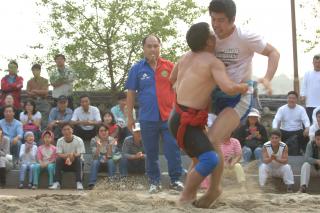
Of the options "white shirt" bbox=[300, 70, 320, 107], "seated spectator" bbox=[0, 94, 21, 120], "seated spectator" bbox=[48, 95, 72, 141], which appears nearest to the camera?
"white shirt" bbox=[300, 70, 320, 107]

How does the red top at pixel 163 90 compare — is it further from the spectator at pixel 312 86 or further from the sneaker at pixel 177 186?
the spectator at pixel 312 86

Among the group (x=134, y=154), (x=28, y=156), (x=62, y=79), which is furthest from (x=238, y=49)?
(x=62, y=79)

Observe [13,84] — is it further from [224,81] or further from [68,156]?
[224,81]

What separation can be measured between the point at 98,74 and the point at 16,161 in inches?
136

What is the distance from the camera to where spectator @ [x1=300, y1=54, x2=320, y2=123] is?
12.2 m

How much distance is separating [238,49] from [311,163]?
15.5ft

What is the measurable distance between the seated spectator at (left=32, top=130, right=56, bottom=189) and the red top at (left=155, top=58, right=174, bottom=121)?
10.0 ft

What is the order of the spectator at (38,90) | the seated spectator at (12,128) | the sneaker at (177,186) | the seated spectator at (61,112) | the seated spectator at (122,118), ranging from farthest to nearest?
1. the spectator at (38,90)
2. the seated spectator at (61,112)
3. the seated spectator at (122,118)
4. the seated spectator at (12,128)
5. the sneaker at (177,186)

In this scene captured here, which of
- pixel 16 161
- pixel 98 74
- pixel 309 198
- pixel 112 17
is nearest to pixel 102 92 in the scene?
pixel 98 74

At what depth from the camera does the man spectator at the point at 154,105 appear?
857 cm

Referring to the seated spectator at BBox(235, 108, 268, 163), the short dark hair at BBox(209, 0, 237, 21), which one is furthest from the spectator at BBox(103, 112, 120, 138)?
the short dark hair at BBox(209, 0, 237, 21)

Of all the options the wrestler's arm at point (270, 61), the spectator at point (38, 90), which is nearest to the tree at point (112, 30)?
the spectator at point (38, 90)

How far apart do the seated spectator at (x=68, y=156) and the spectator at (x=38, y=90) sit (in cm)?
217

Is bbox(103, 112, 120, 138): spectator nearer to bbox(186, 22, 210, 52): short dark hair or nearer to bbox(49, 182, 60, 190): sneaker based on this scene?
bbox(49, 182, 60, 190): sneaker
